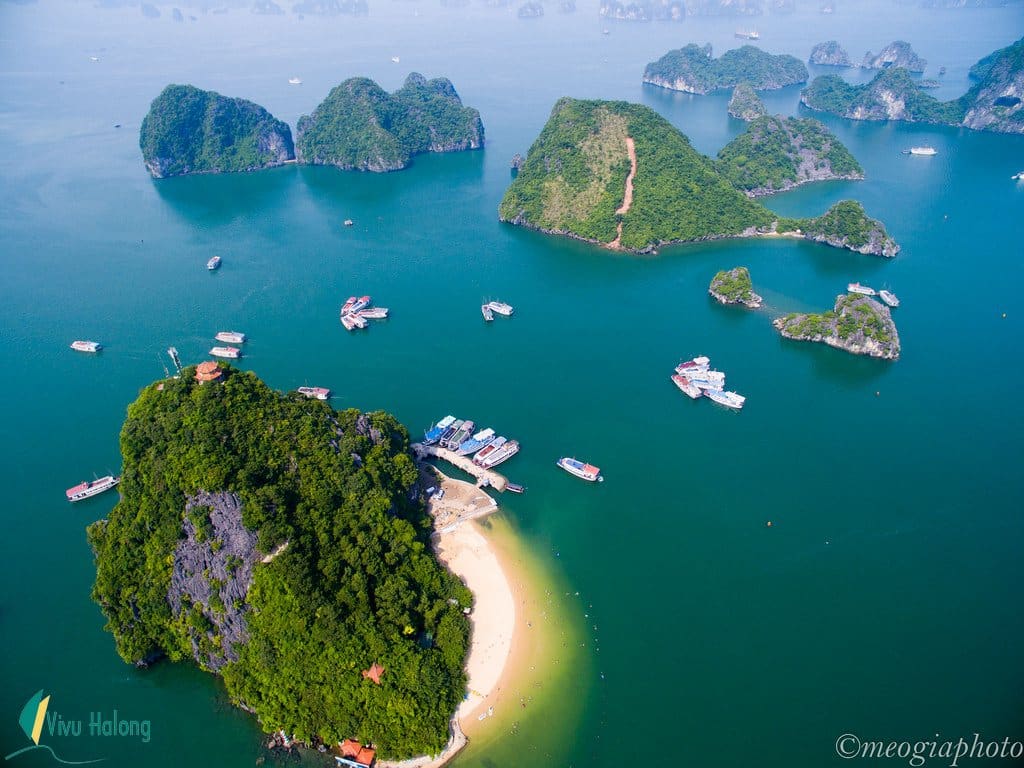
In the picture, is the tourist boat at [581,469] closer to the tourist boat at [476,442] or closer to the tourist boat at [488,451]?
the tourist boat at [488,451]

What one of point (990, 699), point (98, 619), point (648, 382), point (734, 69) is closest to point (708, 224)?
point (648, 382)

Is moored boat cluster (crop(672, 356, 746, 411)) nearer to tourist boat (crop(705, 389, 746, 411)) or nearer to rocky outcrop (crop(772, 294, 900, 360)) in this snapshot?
tourist boat (crop(705, 389, 746, 411))

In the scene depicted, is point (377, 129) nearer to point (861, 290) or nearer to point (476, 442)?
point (476, 442)

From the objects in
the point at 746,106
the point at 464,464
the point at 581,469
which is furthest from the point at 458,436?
the point at 746,106

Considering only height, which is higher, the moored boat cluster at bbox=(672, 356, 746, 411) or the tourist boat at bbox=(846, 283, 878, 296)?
the tourist boat at bbox=(846, 283, 878, 296)

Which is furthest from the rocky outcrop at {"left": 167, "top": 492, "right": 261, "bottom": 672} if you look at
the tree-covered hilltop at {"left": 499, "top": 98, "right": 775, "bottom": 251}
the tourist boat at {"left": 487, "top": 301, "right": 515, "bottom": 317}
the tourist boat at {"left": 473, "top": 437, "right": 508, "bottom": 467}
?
the tree-covered hilltop at {"left": 499, "top": 98, "right": 775, "bottom": 251}

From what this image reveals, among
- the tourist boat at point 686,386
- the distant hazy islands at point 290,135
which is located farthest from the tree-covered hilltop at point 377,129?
the tourist boat at point 686,386
